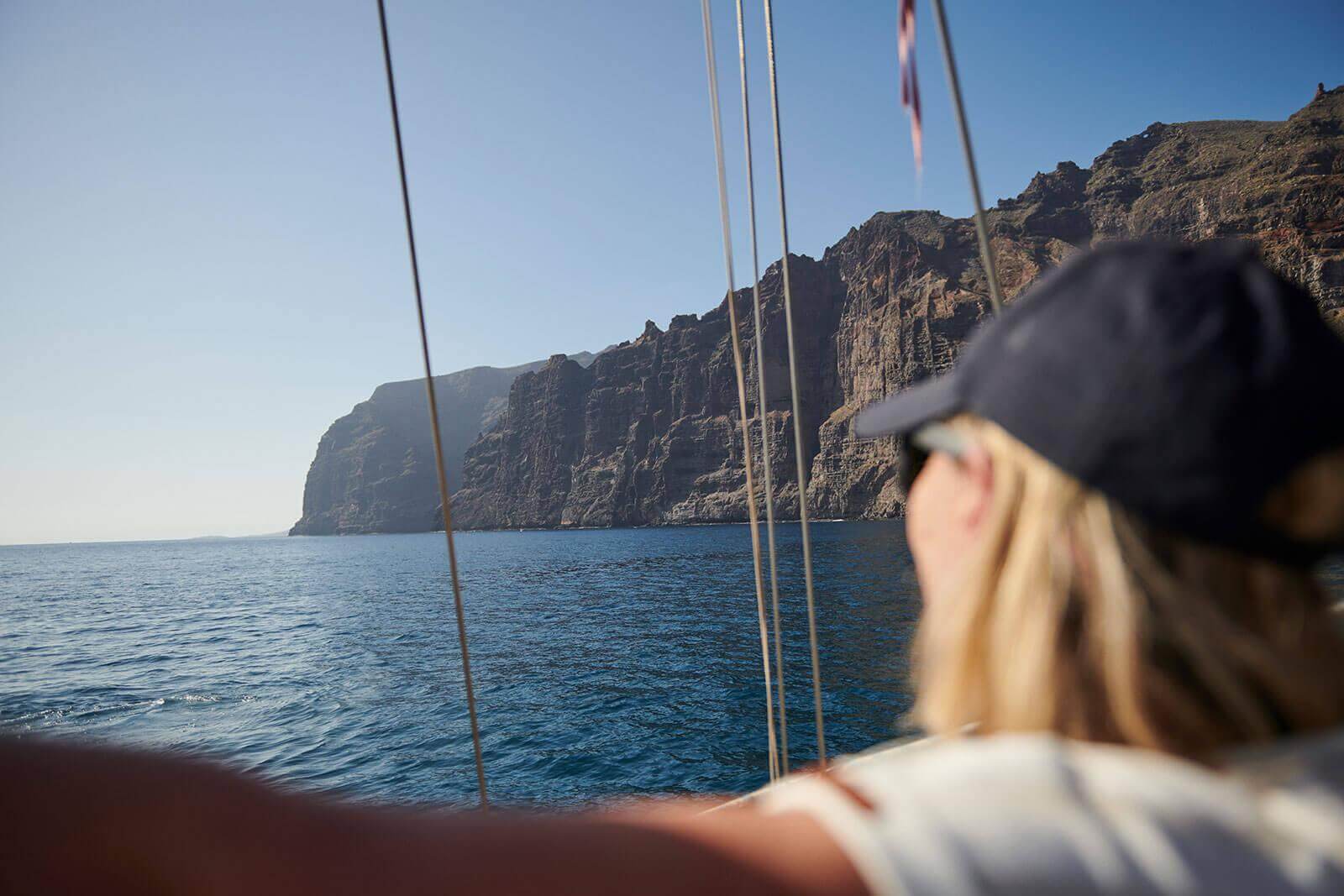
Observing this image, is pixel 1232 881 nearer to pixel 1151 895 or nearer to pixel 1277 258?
pixel 1151 895

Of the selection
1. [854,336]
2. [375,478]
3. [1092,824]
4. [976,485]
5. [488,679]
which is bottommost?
[488,679]

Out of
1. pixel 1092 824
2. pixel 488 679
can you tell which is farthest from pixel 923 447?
pixel 488 679

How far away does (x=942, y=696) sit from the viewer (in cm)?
63

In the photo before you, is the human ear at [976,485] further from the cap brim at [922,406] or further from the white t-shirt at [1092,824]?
the white t-shirt at [1092,824]

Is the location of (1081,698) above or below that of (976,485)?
below

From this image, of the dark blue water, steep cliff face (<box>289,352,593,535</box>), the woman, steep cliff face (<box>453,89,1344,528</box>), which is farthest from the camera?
steep cliff face (<box>289,352,593,535</box>)

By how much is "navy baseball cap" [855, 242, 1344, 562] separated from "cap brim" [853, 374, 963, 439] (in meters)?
A: 0.07

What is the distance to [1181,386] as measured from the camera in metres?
0.54

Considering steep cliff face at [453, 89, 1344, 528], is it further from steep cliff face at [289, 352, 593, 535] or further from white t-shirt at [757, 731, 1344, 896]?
white t-shirt at [757, 731, 1344, 896]

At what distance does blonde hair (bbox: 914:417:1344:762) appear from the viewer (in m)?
0.52

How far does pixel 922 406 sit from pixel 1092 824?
1.41 ft

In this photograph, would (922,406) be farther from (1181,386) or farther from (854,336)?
(854,336)

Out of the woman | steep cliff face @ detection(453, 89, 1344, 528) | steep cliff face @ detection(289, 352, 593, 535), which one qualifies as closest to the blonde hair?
the woman

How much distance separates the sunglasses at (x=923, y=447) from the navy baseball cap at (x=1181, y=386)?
0.10 metres
